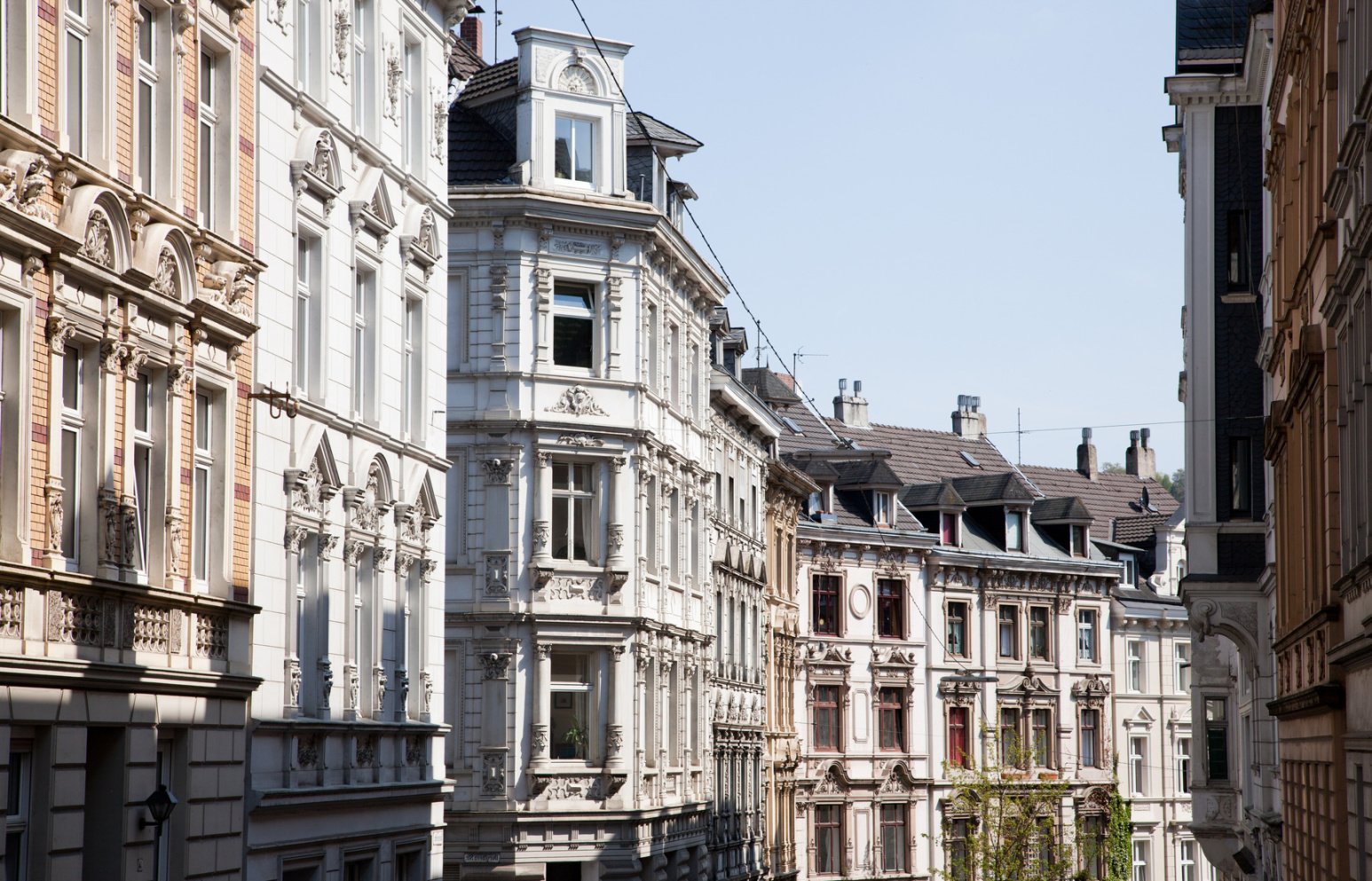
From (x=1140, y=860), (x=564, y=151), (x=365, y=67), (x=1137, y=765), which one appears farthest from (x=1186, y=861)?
(x=365, y=67)

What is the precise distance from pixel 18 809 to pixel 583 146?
892 inches

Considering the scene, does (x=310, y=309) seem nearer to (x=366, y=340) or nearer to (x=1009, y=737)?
(x=366, y=340)

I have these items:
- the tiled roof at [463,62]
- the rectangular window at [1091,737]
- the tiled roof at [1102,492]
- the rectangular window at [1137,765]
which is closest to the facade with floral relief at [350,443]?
the tiled roof at [463,62]

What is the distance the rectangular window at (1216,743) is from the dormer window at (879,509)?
72.3 ft

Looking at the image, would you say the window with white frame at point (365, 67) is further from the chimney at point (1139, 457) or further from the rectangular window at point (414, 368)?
the chimney at point (1139, 457)

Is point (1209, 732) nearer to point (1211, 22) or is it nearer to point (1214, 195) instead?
point (1214, 195)

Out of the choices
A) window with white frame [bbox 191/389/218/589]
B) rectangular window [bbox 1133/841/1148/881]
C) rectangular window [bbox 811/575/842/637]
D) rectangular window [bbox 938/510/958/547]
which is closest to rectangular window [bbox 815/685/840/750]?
rectangular window [bbox 811/575/842/637]

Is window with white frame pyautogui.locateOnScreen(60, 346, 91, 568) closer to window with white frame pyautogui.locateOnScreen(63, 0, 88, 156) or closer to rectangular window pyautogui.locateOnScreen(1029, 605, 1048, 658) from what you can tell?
window with white frame pyautogui.locateOnScreen(63, 0, 88, 156)

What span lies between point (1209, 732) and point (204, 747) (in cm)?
2543

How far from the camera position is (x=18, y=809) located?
14625 mm

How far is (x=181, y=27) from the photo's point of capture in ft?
58.7

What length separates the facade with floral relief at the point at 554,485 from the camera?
33.2 m

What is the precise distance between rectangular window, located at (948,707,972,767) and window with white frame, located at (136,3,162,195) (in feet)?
155

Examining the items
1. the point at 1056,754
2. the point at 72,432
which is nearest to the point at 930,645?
the point at 1056,754
